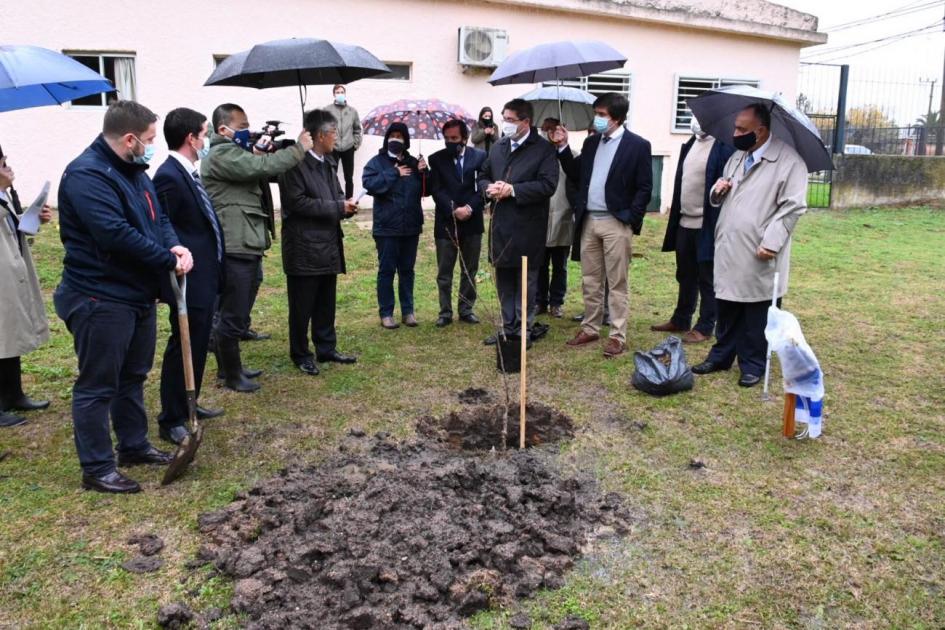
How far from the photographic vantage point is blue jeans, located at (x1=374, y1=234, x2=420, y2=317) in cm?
677

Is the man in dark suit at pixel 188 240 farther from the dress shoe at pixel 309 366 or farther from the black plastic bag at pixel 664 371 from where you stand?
the black plastic bag at pixel 664 371

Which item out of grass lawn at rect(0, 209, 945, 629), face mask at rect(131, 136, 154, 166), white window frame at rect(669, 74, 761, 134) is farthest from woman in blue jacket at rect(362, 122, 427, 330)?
white window frame at rect(669, 74, 761, 134)

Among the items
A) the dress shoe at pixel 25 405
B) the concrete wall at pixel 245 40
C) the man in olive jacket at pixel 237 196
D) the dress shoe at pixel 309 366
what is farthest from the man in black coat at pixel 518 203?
the concrete wall at pixel 245 40

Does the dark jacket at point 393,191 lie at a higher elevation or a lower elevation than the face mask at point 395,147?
lower

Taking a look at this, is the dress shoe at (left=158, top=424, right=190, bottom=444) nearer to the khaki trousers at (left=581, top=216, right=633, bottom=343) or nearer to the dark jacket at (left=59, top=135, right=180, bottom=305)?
the dark jacket at (left=59, top=135, right=180, bottom=305)

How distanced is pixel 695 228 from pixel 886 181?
40.1ft

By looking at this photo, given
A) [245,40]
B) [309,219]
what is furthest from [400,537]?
[245,40]

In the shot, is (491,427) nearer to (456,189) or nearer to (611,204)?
(611,204)

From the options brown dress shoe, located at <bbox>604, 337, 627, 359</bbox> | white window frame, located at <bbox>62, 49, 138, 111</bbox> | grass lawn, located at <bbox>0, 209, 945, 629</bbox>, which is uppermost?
white window frame, located at <bbox>62, 49, 138, 111</bbox>

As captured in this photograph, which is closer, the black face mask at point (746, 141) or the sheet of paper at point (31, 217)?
the sheet of paper at point (31, 217)

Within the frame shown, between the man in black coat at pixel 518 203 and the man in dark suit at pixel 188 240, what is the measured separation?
2353 mm

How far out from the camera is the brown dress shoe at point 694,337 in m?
6.43

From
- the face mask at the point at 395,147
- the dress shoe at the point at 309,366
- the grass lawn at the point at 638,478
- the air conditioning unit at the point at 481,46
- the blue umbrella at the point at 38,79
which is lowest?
the grass lawn at the point at 638,478

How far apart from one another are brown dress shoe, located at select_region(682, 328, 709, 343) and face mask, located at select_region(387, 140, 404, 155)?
3.02 meters
